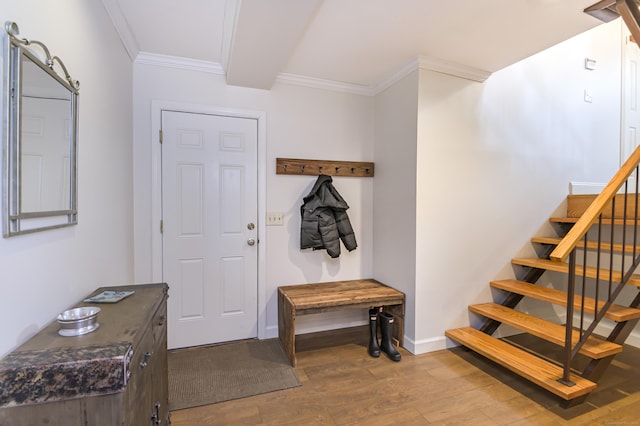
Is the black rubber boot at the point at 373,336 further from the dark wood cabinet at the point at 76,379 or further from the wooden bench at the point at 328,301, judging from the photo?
the dark wood cabinet at the point at 76,379

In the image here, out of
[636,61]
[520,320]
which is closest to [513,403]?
[520,320]

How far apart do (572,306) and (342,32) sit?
2239 mm

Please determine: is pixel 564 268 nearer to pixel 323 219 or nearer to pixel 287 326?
pixel 323 219

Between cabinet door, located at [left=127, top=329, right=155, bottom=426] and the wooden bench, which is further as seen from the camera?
the wooden bench

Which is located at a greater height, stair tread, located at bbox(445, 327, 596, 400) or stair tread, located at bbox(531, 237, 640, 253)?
stair tread, located at bbox(531, 237, 640, 253)

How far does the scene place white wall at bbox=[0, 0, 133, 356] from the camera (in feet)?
3.13

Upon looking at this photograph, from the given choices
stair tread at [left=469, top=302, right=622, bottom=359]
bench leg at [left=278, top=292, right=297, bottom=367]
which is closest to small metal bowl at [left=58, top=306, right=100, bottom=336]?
bench leg at [left=278, top=292, right=297, bottom=367]

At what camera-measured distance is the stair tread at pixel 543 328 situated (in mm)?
1867

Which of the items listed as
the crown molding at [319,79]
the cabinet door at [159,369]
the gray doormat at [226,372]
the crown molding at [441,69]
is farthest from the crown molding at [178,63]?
the gray doormat at [226,372]

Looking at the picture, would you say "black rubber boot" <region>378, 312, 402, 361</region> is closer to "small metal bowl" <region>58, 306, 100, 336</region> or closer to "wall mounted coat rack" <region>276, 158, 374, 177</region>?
"wall mounted coat rack" <region>276, 158, 374, 177</region>

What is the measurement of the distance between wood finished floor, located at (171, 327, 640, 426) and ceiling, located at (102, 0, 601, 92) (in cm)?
225

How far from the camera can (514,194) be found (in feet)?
9.04

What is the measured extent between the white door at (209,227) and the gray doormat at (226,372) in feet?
0.55

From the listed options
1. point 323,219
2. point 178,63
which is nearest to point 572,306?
point 323,219
